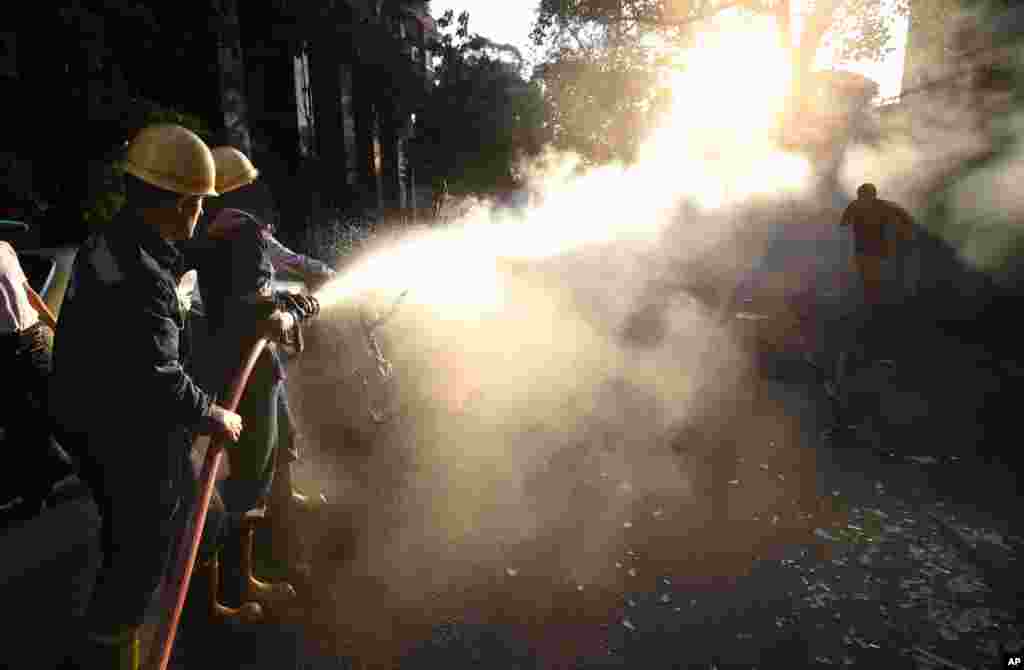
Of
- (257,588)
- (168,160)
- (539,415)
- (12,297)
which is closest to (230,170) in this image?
(168,160)

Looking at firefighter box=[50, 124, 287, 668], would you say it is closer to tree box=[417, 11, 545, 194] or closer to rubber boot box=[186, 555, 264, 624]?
rubber boot box=[186, 555, 264, 624]

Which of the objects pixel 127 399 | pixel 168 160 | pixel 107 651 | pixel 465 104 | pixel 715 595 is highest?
pixel 465 104

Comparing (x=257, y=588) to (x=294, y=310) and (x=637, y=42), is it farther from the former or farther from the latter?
(x=637, y=42)

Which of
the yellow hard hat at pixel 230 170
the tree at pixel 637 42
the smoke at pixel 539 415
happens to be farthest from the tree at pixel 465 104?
the yellow hard hat at pixel 230 170

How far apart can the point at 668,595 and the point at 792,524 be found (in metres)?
1.11

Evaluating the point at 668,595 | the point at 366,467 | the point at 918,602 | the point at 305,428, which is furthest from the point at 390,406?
the point at 918,602

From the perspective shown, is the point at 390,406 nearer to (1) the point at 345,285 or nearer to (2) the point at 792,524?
(1) the point at 345,285

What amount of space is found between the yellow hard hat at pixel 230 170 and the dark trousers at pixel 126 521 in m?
1.46

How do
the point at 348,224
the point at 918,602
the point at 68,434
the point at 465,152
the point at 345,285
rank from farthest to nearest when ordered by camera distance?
the point at 465,152 → the point at 348,224 → the point at 345,285 → the point at 918,602 → the point at 68,434

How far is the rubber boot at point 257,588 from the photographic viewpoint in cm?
298

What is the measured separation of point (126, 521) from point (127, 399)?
441mm

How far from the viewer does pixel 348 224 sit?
15086mm

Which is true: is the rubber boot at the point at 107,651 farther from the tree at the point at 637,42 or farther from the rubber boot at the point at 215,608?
the tree at the point at 637,42

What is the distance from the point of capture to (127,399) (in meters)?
2.07
